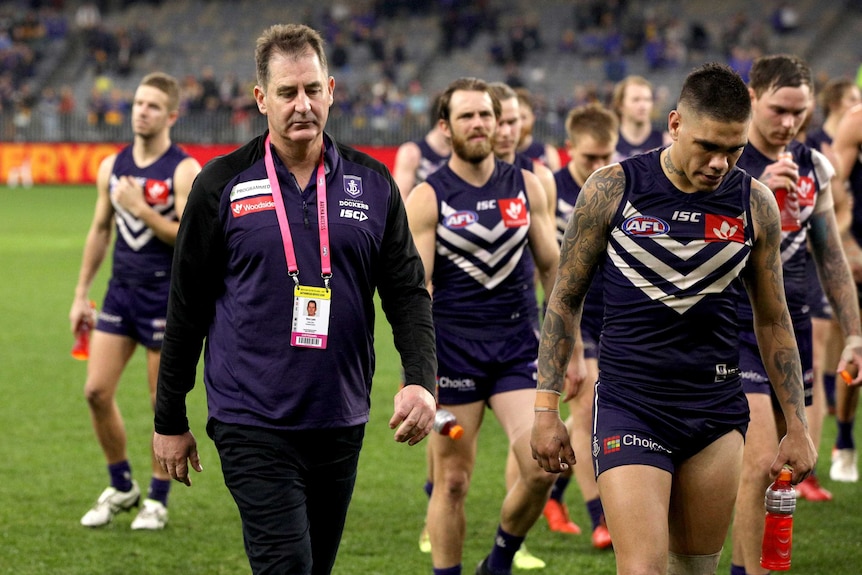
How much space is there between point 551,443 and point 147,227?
141 inches

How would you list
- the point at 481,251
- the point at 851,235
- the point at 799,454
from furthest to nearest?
1. the point at 851,235
2. the point at 481,251
3. the point at 799,454

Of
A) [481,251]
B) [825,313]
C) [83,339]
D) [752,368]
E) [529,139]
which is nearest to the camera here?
[752,368]

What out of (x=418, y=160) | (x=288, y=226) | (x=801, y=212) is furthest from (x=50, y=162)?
(x=288, y=226)

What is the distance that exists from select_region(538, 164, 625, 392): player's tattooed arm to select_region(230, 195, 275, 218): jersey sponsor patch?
1.10 metres

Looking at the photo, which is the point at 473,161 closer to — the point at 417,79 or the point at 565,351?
the point at 565,351

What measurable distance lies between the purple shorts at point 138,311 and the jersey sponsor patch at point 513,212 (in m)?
2.16

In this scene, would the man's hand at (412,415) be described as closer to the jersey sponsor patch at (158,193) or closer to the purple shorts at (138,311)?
the purple shorts at (138,311)

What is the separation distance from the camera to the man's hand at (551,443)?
4.48 metres

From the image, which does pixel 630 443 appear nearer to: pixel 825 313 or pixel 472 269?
pixel 472 269

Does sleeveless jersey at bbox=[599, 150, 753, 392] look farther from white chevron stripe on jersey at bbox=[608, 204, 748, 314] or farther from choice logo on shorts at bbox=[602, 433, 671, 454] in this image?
choice logo on shorts at bbox=[602, 433, 671, 454]

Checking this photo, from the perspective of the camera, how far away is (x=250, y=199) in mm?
4156

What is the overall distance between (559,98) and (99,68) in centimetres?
1630

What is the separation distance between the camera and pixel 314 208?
4.20 metres

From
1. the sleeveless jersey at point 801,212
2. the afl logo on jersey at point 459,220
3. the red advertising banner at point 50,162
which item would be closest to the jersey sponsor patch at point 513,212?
the afl logo on jersey at point 459,220
